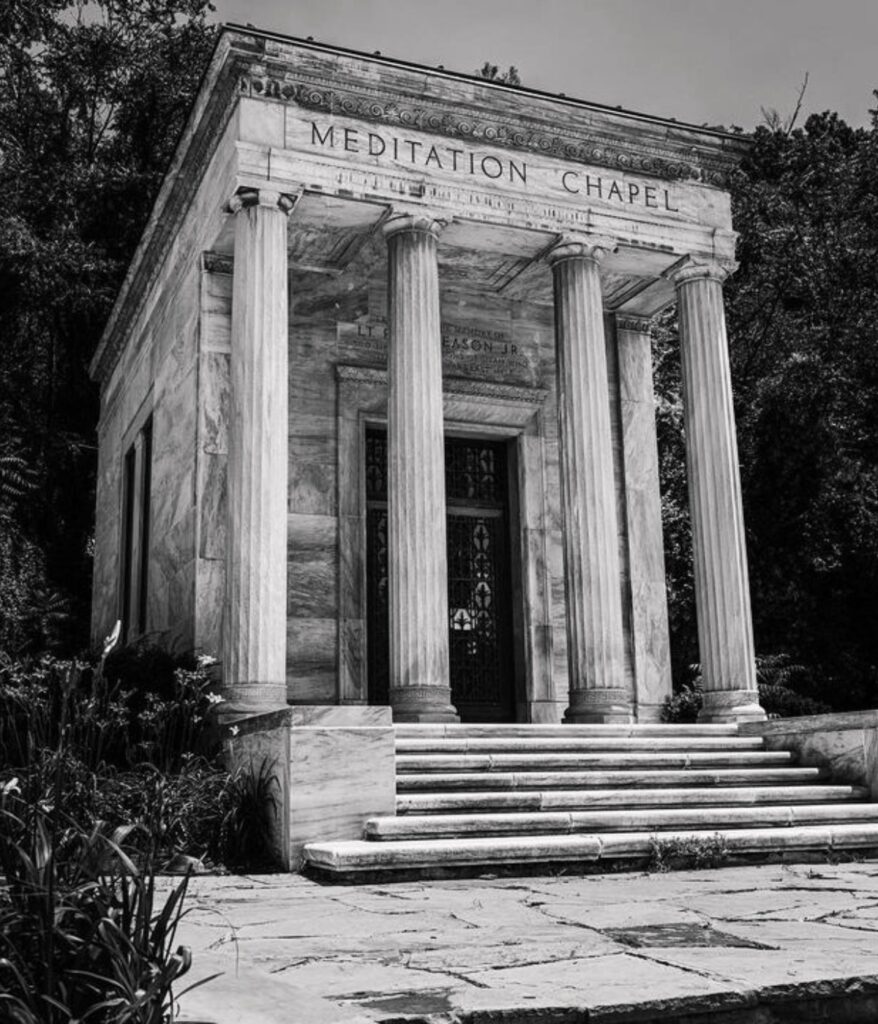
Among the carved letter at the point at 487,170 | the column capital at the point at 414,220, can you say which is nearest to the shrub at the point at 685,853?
the column capital at the point at 414,220

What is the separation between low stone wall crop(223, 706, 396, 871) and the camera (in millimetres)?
9664

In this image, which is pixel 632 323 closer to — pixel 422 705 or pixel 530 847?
pixel 422 705

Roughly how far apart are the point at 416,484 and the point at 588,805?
16.8 ft

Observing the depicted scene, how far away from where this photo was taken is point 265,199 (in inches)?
586

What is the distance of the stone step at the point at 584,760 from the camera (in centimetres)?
1172

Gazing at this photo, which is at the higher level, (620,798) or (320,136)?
(320,136)

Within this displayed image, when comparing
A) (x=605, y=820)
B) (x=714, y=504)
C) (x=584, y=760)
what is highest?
(x=714, y=504)

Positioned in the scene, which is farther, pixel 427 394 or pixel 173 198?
pixel 173 198

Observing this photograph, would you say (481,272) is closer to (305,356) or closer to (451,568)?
(305,356)

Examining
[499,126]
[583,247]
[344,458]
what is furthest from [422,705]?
[499,126]

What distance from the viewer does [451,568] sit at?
18406mm

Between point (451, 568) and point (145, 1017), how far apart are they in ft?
49.6

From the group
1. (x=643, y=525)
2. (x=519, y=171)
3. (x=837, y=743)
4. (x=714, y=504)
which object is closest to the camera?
(x=837, y=743)

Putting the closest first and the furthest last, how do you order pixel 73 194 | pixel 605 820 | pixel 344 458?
pixel 605 820
pixel 344 458
pixel 73 194
